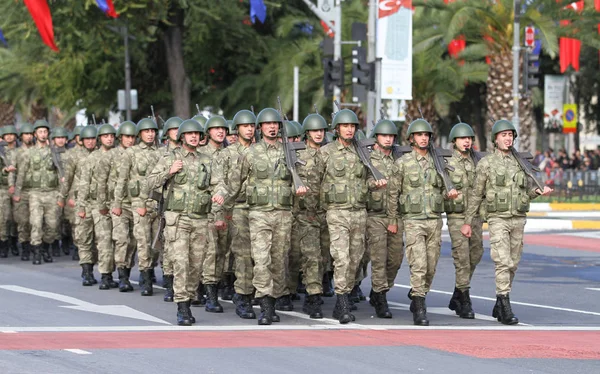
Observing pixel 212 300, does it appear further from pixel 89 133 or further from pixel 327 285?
pixel 89 133

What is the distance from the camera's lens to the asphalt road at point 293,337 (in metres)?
10.7

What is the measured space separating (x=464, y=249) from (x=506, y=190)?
85 centimetres

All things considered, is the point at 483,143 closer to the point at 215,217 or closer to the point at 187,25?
the point at 187,25

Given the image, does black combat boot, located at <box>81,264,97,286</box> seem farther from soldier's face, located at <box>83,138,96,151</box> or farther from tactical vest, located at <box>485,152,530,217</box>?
tactical vest, located at <box>485,152,530,217</box>

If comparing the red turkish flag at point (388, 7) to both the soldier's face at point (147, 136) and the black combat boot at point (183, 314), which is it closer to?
the soldier's face at point (147, 136)

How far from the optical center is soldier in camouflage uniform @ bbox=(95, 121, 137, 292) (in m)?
17.0

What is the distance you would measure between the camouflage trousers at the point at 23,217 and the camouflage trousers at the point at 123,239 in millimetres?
5059

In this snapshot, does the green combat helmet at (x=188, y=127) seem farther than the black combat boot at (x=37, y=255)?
No

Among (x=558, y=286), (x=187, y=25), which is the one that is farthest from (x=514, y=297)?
(x=187, y=25)

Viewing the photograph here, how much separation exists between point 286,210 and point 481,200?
201cm

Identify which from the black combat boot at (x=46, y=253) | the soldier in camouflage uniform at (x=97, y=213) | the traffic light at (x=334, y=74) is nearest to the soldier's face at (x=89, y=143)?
the soldier in camouflage uniform at (x=97, y=213)

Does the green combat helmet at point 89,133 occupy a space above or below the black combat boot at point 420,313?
above

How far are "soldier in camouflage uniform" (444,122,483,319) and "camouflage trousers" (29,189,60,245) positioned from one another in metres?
8.23

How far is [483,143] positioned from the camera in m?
55.5
